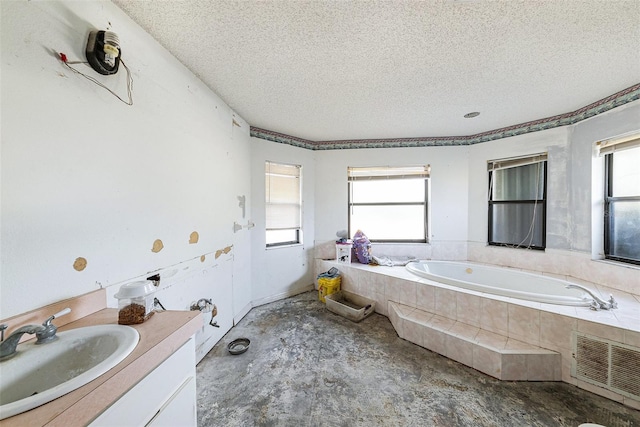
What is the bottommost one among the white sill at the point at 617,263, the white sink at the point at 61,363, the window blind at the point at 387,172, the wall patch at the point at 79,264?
the white sink at the point at 61,363

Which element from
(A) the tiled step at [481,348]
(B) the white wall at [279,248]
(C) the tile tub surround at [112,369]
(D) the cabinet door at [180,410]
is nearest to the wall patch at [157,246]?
(C) the tile tub surround at [112,369]

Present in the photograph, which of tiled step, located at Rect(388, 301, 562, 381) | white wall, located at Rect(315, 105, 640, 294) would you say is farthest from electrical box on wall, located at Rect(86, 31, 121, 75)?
tiled step, located at Rect(388, 301, 562, 381)

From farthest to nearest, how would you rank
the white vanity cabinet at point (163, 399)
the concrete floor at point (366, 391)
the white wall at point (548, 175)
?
the white wall at point (548, 175) → the concrete floor at point (366, 391) → the white vanity cabinet at point (163, 399)

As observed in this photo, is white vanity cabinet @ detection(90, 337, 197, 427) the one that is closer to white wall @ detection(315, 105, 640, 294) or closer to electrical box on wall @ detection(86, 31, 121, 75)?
electrical box on wall @ detection(86, 31, 121, 75)

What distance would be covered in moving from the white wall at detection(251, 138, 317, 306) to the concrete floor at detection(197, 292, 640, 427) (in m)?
0.90

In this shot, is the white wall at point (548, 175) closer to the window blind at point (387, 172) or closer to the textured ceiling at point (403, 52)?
the textured ceiling at point (403, 52)

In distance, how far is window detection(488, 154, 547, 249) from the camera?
9.42 ft

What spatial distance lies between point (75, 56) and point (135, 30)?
49cm

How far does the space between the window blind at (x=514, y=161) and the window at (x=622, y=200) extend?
52 centimetres

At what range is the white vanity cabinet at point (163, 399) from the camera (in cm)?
70

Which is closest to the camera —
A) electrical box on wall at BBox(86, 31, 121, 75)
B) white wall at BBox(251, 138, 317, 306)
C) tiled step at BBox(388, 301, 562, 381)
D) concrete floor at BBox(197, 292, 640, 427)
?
electrical box on wall at BBox(86, 31, 121, 75)

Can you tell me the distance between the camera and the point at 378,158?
3.57m

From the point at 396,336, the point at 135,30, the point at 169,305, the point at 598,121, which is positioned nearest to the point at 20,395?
the point at 169,305

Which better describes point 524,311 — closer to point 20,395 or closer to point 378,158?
point 378,158
